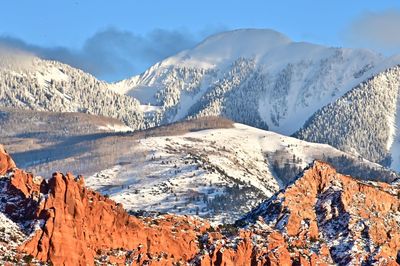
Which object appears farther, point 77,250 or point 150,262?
point 150,262

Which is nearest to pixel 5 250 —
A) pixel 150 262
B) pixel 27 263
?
pixel 27 263

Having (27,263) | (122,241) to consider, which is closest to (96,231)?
(122,241)

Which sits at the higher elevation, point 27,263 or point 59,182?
point 59,182

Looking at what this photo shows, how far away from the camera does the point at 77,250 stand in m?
186

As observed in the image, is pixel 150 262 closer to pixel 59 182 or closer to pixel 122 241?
pixel 122 241

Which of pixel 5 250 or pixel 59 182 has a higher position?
pixel 59 182

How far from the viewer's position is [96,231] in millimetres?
196000

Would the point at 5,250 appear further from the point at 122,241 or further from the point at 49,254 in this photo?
the point at 122,241

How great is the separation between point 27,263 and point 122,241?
25.2 meters

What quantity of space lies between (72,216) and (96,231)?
21.3 feet

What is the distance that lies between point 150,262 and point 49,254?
21.8 m

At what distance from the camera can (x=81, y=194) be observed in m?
196

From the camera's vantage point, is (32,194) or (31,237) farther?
(32,194)

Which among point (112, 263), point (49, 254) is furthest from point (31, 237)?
point (112, 263)
